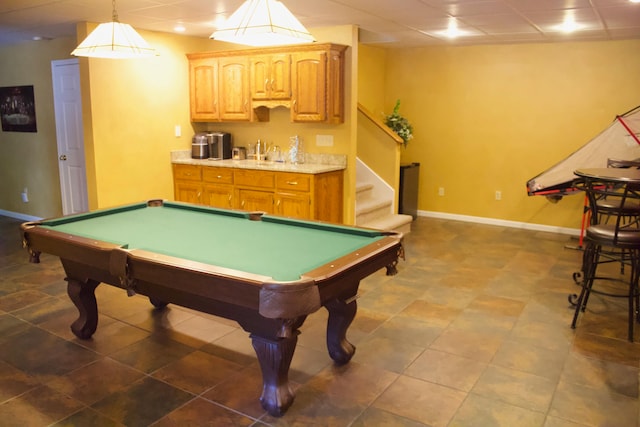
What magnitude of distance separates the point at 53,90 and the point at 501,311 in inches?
227

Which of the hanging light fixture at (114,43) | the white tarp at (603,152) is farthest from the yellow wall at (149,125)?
the hanging light fixture at (114,43)

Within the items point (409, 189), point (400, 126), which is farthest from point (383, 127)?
point (409, 189)

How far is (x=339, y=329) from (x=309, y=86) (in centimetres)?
309

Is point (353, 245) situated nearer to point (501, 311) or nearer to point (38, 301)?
point (501, 311)

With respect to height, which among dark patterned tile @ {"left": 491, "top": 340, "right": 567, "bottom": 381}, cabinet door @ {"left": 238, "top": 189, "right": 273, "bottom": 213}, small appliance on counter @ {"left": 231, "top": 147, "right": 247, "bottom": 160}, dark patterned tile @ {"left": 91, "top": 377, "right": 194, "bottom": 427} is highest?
small appliance on counter @ {"left": 231, "top": 147, "right": 247, "bottom": 160}

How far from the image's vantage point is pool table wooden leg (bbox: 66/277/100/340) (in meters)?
3.42

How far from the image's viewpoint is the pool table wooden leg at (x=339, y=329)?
3137 millimetres

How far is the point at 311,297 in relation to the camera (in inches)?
87.2

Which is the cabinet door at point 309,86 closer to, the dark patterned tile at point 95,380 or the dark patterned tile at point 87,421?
the dark patterned tile at point 95,380

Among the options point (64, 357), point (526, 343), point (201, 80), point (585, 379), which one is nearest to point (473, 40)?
point (201, 80)

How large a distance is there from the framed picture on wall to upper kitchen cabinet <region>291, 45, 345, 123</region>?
3.73m

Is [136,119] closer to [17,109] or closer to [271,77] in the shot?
[271,77]

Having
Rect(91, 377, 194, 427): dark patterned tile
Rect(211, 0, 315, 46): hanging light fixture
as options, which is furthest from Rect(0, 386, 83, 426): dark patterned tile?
Rect(211, 0, 315, 46): hanging light fixture

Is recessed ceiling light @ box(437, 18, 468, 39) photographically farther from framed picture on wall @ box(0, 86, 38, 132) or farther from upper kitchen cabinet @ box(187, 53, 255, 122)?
framed picture on wall @ box(0, 86, 38, 132)
